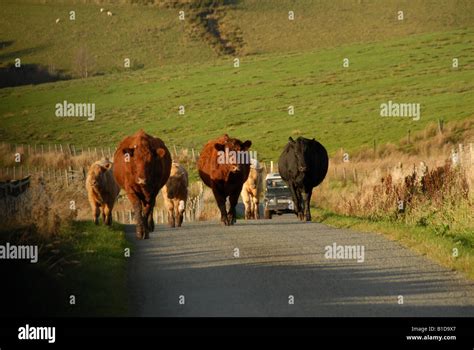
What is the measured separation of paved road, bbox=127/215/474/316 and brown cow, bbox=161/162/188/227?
204 inches

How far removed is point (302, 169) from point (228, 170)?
2.11m

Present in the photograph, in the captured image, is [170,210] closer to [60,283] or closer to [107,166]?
[107,166]

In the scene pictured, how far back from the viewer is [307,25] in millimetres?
124250

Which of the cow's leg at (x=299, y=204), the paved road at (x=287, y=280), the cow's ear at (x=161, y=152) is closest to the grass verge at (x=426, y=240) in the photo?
the paved road at (x=287, y=280)

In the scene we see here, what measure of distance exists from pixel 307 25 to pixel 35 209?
10576 centimetres

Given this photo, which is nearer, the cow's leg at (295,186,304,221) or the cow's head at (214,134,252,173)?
the cow's head at (214,134,252,173)

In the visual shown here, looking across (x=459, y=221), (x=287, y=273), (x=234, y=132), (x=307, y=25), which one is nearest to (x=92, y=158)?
(x=234, y=132)

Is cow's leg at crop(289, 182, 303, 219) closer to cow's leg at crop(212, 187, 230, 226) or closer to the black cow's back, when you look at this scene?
the black cow's back

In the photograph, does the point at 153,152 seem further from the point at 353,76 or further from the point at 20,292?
the point at 353,76

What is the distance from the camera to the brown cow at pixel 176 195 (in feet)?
97.2

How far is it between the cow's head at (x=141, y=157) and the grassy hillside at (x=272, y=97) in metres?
35.2

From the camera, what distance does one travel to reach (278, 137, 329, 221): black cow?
98.8 feet

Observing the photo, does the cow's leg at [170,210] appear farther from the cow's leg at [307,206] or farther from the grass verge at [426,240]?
the grass verge at [426,240]

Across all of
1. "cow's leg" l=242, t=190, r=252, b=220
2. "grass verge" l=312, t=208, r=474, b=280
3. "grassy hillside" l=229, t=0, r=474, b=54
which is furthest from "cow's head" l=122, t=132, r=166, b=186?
"grassy hillside" l=229, t=0, r=474, b=54
